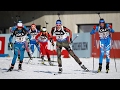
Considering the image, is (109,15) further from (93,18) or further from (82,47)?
(82,47)

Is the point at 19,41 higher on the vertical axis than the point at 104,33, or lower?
lower

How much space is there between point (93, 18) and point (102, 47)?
1930 centimetres

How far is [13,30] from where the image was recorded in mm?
12258

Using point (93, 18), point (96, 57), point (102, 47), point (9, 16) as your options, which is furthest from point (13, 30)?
point (9, 16)

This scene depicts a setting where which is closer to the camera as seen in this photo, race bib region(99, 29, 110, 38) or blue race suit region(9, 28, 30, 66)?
race bib region(99, 29, 110, 38)

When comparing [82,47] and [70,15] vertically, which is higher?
[70,15]

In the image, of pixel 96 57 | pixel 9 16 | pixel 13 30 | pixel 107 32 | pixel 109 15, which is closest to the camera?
pixel 107 32

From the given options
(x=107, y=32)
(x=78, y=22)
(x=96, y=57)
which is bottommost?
(x=96, y=57)

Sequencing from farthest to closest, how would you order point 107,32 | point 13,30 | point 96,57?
point 96,57, point 13,30, point 107,32

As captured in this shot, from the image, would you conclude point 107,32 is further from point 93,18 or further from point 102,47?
point 93,18

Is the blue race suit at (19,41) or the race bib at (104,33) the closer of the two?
the race bib at (104,33)

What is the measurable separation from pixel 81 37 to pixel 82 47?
84cm

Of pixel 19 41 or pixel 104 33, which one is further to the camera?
pixel 19 41
